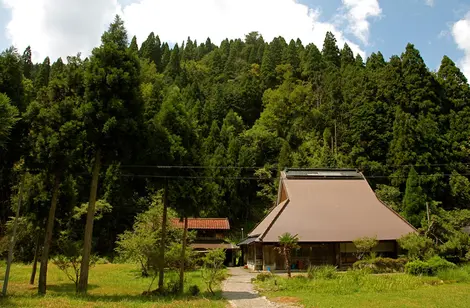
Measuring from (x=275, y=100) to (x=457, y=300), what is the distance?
40.7m

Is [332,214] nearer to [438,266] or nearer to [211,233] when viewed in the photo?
[438,266]

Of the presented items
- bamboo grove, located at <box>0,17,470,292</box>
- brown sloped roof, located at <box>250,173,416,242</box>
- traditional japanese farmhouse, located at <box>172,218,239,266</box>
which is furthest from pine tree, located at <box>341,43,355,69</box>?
traditional japanese farmhouse, located at <box>172,218,239,266</box>

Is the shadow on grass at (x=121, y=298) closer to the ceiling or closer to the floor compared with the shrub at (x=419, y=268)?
closer to the floor

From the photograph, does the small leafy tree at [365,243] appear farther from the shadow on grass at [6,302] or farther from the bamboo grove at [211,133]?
the shadow on grass at [6,302]

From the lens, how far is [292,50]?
215 feet

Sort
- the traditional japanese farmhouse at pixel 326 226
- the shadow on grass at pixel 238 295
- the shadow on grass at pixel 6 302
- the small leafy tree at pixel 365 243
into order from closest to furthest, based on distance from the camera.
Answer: the shadow on grass at pixel 6 302, the shadow on grass at pixel 238 295, the small leafy tree at pixel 365 243, the traditional japanese farmhouse at pixel 326 226

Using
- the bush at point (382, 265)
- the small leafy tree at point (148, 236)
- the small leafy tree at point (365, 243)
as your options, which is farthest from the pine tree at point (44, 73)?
the bush at point (382, 265)

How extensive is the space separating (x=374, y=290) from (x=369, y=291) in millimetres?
331

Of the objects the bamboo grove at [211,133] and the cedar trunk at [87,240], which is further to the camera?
the bamboo grove at [211,133]

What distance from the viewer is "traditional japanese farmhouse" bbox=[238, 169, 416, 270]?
23.6m

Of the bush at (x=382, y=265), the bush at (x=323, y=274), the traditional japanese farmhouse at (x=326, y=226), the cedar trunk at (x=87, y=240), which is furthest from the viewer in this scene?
the traditional japanese farmhouse at (x=326, y=226)

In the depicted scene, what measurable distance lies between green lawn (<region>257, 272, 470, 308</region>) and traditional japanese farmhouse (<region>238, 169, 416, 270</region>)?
19.5 feet

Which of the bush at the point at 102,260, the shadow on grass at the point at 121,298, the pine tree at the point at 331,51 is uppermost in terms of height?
the pine tree at the point at 331,51

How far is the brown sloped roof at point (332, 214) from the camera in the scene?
23609 millimetres
